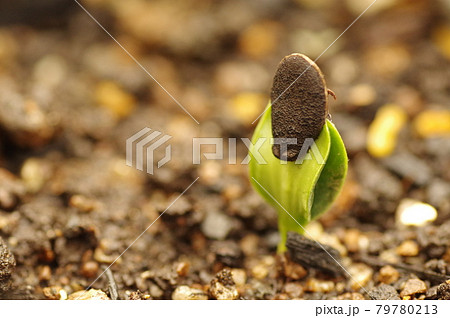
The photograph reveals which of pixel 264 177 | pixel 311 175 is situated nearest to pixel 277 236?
pixel 264 177

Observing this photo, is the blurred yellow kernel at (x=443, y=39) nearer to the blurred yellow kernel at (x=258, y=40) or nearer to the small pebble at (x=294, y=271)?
the blurred yellow kernel at (x=258, y=40)

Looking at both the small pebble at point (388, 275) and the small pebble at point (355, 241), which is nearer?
the small pebble at point (388, 275)

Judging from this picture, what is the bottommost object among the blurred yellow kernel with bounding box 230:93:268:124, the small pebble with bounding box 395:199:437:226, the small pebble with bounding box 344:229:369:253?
the small pebble with bounding box 344:229:369:253

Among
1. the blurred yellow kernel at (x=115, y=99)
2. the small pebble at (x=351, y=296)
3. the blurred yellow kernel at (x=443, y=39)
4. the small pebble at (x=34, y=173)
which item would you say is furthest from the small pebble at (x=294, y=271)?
the blurred yellow kernel at (x=443, y=39)

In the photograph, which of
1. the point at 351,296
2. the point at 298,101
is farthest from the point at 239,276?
the point at 298,101

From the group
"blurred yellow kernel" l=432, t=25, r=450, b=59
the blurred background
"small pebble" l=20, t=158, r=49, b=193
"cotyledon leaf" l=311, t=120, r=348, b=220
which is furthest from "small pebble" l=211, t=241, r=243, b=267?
"blurred yellow kernel" l=432, t=25, r=450, b=59

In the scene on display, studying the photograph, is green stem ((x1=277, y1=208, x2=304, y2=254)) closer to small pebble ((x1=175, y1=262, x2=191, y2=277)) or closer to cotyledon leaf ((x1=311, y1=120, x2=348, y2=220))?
cotyledon leaf ((x1=311, y1=120, x2=348, y2=220))
